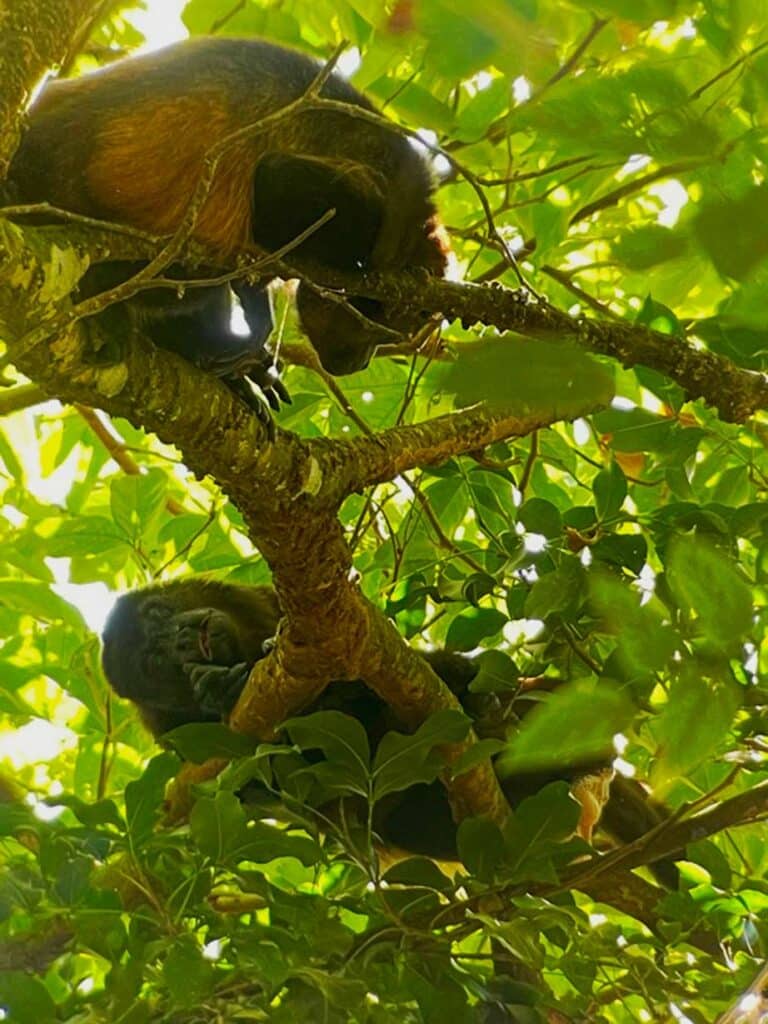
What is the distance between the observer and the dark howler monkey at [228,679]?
→ 2.48m

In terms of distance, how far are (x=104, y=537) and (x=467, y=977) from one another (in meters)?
1.13

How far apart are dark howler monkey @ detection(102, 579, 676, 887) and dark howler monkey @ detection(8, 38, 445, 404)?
65 cm

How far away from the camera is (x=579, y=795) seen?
7.57ft

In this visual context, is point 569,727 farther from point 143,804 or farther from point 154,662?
point 154,662

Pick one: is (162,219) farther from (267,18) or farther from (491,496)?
(491,496)

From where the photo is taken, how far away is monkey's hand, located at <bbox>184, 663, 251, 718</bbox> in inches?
96.3

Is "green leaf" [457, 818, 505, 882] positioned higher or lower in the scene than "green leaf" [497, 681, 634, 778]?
lower

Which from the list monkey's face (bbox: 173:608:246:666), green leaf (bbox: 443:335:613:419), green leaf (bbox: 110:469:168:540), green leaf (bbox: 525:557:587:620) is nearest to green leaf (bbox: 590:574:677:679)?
green leaf (bbox: 443:335:613:419)

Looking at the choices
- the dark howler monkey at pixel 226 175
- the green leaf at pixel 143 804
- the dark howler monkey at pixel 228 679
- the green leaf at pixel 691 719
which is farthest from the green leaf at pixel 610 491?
the green leaf at pixel 691 719

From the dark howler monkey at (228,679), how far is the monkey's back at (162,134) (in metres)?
0.93

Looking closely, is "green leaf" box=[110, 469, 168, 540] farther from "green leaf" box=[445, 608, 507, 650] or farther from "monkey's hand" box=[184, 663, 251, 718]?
"green leaf" box=[445, 608, 507, 650]

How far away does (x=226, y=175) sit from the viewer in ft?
6.64

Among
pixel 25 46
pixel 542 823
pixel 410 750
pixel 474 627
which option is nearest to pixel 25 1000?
pixel 410 750

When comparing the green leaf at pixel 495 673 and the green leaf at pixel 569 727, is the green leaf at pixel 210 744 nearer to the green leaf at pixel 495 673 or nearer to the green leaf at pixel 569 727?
the green leaf at pixel 495 673
